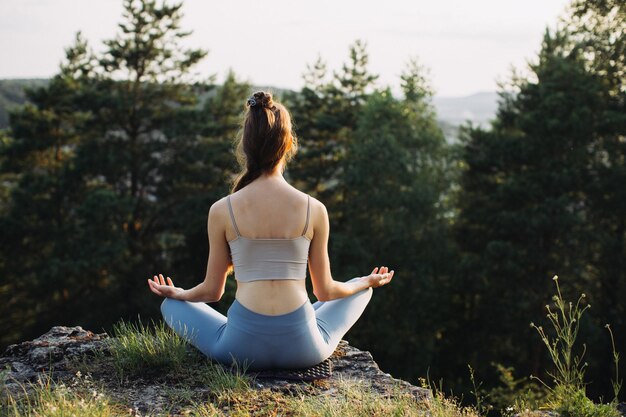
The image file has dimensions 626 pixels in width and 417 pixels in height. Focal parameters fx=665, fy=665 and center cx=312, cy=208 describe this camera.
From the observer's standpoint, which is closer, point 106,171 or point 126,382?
point 126,382

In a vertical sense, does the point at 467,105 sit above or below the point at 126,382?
above

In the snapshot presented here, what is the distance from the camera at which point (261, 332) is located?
365cm

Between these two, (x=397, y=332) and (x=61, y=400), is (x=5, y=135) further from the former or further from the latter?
(x=61, y=400)

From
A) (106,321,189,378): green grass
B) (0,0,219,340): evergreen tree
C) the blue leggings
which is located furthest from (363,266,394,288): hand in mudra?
(0,0,219,340): evergreen tree

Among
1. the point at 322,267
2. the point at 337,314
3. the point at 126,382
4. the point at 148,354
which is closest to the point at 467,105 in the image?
the point at 337,314

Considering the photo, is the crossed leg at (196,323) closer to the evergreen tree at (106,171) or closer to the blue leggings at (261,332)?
the blue leggings at (261,332)

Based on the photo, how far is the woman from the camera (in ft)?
11.8

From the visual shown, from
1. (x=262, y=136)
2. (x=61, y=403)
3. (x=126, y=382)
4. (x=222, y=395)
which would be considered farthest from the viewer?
(x=126, y=382)

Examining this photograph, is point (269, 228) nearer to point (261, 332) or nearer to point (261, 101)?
point (261, 332)

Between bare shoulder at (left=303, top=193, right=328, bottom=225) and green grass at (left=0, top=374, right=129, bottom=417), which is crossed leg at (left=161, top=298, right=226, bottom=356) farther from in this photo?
bare shoulder at (left=303, top=193, right=328, bottom=225)

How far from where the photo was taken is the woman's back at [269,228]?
3.59 metres

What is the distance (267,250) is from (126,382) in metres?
1.09

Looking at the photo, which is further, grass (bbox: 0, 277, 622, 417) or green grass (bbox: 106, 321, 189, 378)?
green grass (bbox: 106, 321, 189, 378)

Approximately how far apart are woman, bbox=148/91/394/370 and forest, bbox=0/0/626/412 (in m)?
14.8
